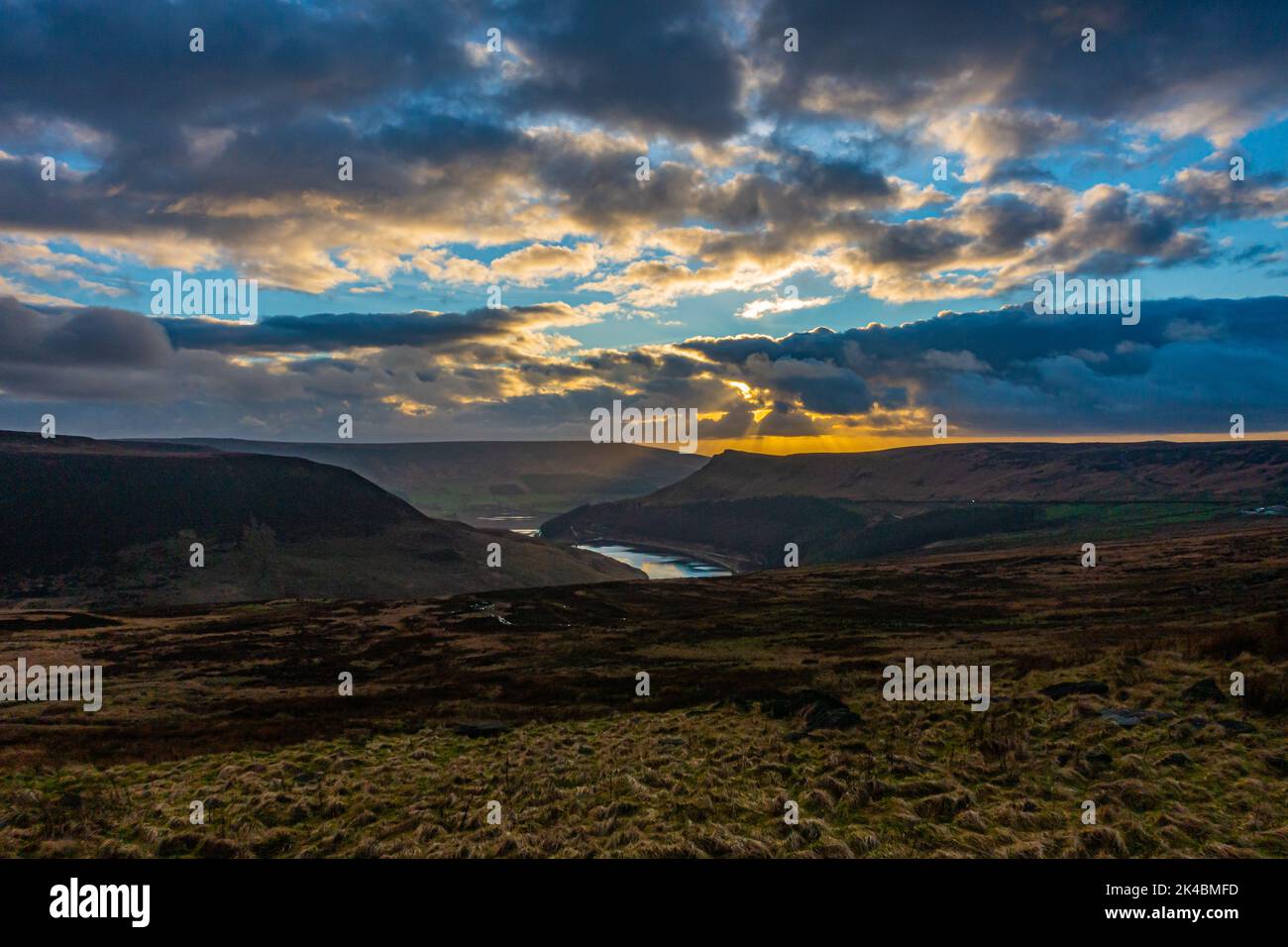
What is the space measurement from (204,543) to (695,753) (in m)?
181

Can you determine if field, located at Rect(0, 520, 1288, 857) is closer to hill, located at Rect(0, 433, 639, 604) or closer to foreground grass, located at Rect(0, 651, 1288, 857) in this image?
foreground grass, located at Rect(0, 651, 1288, 857)

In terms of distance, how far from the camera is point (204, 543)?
15988cm
